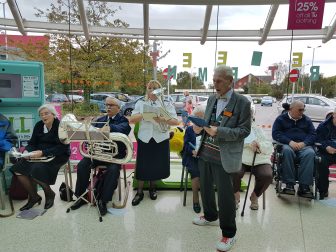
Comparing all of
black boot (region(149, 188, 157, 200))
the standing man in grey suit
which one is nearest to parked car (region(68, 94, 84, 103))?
black boot (region(149, 188, 157, 200))

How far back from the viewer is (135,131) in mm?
3033

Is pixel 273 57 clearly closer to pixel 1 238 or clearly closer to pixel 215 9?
pixel 215 9

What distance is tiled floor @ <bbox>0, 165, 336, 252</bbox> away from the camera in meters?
2.13

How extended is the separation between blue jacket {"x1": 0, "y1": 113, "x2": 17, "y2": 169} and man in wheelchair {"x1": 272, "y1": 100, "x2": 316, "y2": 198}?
2.82 m

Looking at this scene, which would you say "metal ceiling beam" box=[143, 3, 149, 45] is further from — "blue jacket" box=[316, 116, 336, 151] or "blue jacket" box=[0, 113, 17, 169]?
"blue jacket" box=[316, 116, 336, 151]

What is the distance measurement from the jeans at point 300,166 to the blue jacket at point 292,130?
0.23 m

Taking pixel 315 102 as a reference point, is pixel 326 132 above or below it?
below

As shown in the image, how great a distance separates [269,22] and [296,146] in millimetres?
1808

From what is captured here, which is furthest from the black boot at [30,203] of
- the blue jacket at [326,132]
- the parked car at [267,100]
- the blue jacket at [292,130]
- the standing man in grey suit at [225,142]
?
the parked car at [267,100]

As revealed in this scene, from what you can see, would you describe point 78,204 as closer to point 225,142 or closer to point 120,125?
point 120,125

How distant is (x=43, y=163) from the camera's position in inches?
107

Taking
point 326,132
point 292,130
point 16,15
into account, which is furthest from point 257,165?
point 16,15

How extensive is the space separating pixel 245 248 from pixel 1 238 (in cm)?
196

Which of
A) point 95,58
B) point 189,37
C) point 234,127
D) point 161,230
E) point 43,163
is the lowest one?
point 161,230
